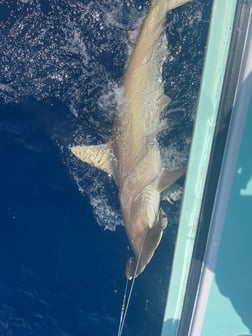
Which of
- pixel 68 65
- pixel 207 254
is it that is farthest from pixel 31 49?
pixel 207 254

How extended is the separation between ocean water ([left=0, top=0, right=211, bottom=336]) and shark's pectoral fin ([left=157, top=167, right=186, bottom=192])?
1.03 ft

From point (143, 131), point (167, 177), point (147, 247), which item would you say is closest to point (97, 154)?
point (143, 131)

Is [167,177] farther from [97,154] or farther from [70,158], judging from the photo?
[70,158]

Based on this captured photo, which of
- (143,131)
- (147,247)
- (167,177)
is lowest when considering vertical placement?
(147,247)

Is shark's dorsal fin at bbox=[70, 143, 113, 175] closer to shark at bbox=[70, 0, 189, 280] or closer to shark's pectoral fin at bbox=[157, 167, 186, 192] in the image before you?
shark at bbox=[70, 0, 189, 280]

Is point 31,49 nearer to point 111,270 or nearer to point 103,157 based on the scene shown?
point 103,157

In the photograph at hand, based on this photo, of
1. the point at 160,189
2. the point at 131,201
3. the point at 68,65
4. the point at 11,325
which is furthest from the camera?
the point at 11,325

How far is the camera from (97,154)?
256 cm

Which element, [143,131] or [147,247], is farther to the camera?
[143,131]

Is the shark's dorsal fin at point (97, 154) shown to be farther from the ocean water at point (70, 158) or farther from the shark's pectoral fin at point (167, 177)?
the shark's pectoral fin at point (167, 177)

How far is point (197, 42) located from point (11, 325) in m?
2.23

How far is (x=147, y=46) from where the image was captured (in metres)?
2.33

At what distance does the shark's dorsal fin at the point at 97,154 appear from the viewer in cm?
252

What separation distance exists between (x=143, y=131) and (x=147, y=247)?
60 centimetres
